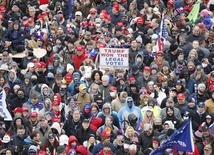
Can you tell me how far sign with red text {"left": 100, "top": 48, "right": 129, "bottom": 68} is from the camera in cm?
3048

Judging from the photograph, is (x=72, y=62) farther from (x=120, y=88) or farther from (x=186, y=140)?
(x=186, y=140)

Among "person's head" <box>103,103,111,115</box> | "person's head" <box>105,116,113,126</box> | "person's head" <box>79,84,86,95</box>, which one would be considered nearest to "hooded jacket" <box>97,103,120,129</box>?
"person's head" <box>103,103,111,115</box>

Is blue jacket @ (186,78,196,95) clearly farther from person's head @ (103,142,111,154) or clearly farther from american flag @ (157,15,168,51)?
person's head @ (103,142,111,154)

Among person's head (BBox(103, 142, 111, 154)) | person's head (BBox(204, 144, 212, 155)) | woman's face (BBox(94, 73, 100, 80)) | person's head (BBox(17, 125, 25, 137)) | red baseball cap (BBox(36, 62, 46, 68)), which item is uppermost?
red baseball cap (BBox(36, 62, 46, 68))

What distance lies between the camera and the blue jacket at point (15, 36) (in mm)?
33750

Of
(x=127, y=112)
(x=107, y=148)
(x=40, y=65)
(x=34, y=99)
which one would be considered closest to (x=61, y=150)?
(x=107, y=148)

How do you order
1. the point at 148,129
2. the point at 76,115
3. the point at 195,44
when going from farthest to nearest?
1. the point at 195,44
2. the point at 76,115
3. the point at 148,129

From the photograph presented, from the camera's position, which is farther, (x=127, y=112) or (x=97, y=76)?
(x=97, y=76)

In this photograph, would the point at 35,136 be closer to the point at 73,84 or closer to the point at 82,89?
the point at 82,89

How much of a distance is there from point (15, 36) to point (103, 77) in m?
5.20

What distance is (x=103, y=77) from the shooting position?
29375mm

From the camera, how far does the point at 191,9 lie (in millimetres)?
36594

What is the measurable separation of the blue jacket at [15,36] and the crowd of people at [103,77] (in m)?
0.03

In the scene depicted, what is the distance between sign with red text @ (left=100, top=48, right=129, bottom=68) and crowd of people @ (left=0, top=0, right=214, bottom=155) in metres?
0.16
